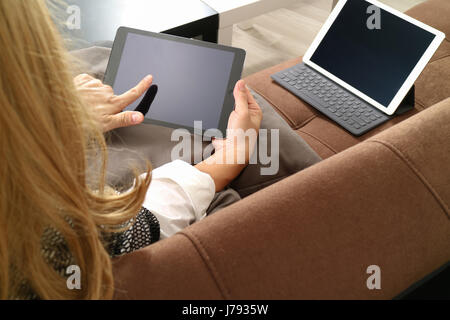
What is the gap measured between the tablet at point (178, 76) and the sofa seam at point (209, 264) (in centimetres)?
53

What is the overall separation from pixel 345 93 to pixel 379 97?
0.31ft

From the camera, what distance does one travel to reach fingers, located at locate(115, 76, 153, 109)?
3.20 feet

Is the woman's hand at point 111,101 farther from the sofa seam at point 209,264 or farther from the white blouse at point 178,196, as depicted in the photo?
the sofa seam at point 209,264

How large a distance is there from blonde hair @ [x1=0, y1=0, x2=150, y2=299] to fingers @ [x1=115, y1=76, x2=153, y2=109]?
1.55ft

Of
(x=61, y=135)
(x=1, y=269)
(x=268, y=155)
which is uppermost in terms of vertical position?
(x=61, y=135)

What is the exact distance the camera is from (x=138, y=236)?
0.65 meters

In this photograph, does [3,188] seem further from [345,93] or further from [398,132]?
[345,93]

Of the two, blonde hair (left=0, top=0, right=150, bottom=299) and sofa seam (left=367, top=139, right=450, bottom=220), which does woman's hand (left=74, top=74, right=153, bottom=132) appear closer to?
blonde hair (left=0, top=0, right=150, bottom=299)

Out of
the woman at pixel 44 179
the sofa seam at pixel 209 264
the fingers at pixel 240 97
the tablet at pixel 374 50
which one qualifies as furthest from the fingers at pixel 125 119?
the tablet at pixel 374 50

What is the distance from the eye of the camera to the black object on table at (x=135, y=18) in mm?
1302

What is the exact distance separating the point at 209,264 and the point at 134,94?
604 millimetres

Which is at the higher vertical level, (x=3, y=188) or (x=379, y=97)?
(x=3, y=188)

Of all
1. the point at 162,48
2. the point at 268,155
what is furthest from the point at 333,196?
the point at 162,48
